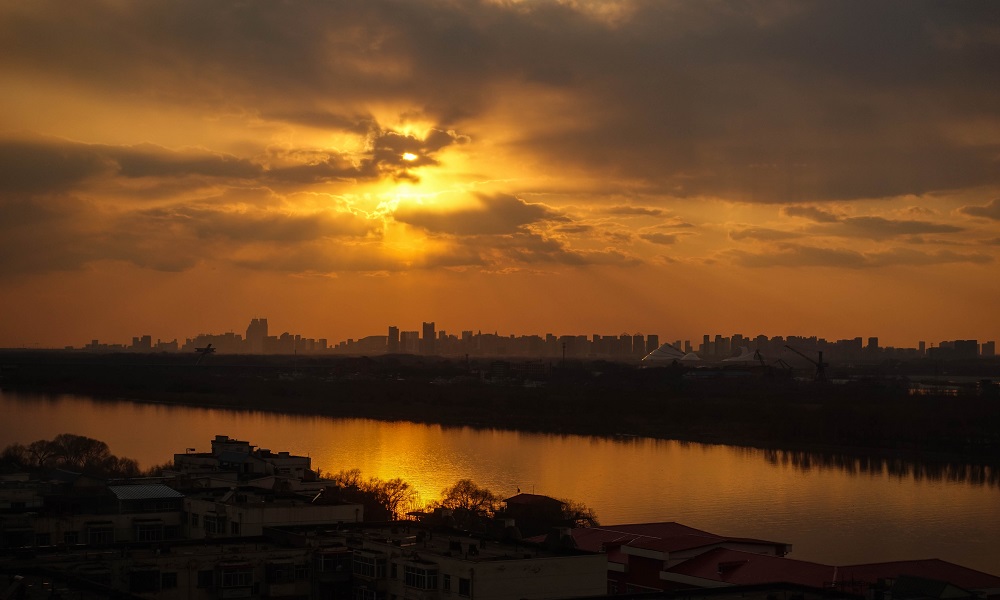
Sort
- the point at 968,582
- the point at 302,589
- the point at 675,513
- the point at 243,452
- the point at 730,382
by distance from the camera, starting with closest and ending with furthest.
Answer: the point at 302,589 < the point at 968,582 < the point at 243,452 < the point at 675,513 < the point at 730,382

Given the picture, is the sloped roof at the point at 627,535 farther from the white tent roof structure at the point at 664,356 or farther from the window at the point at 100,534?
the white tent roof structure at the point at 664,356

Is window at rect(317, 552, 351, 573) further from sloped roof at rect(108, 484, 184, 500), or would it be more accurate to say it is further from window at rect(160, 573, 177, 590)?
sloped roof at rect(108, 484, 184, 500)

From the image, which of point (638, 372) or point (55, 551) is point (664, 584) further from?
point (638, 372)

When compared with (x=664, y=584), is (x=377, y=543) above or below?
above

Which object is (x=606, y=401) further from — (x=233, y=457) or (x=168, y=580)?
(x=168, y=580)

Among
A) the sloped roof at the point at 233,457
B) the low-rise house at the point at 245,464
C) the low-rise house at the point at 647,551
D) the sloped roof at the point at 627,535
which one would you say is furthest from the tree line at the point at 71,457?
the low-rise house at the point at 647,551

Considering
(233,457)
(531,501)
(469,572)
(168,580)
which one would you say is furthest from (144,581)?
(531,501)

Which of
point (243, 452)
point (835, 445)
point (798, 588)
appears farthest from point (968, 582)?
point (835, 445)
